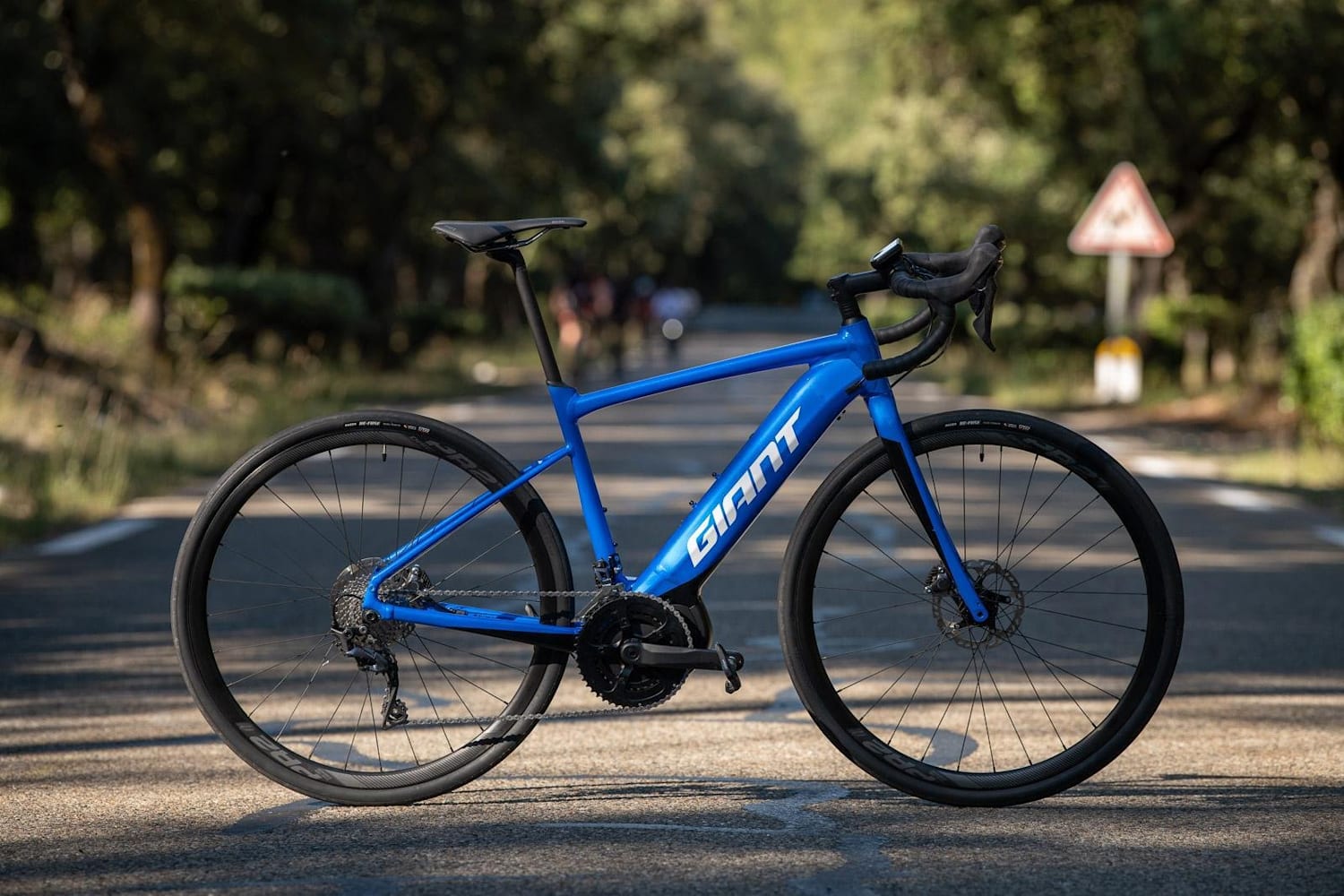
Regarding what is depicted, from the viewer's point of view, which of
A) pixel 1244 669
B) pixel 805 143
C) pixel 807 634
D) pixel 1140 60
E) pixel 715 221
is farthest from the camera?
pixel 715 221

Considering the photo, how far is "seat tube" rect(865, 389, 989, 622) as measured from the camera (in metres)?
4.97

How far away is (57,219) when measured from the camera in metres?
41.6

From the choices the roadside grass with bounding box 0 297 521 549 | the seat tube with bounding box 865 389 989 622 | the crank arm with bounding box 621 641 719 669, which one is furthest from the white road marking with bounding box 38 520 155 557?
the seat tube with bounding box 865 389 989 622

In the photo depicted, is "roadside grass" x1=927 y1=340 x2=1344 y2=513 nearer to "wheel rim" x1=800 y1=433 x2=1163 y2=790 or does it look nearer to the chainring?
"wheel rim" x1=800 y1=433 x2=1163 y2=790

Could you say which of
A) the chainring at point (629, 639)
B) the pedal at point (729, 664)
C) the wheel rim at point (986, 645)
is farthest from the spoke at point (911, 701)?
the chainring at point (629, 639)

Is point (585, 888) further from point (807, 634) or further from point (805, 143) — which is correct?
point (805, 143)

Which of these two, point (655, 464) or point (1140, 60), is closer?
point (655, 464)

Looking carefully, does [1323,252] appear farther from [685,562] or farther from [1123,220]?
[685,562]

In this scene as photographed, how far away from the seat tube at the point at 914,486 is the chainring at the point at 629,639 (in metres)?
0.64

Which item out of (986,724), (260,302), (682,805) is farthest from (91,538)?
(260,302)

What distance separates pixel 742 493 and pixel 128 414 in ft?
45.7

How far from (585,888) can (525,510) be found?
1091 millimetres

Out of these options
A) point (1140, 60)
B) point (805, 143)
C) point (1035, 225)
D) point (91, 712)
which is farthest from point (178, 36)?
point (805, 143)

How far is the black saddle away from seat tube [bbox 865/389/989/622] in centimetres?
83
